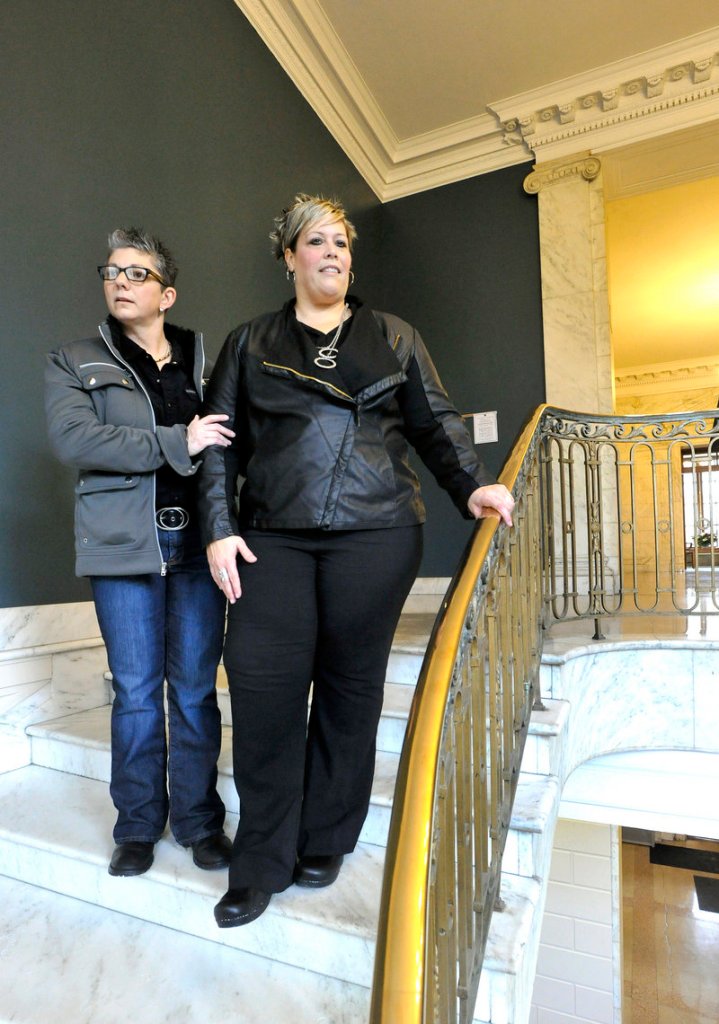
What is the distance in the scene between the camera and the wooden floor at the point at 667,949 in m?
6.20

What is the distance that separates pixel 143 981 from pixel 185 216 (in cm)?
309

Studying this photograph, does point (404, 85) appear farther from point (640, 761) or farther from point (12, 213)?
point (640, 761)

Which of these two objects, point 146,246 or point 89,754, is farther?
point 89,754

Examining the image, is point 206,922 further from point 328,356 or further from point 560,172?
point 560,172

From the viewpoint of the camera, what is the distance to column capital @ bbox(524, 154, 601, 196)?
457cm

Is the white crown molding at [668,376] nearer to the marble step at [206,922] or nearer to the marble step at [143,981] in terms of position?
the marble step at [206,922]

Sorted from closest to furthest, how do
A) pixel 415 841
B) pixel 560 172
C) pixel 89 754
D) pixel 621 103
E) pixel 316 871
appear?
1. pixel 415 841
2. pixel 316 871
3. pixel 89 754
4. pixel 621 103
5. pixel 560 172

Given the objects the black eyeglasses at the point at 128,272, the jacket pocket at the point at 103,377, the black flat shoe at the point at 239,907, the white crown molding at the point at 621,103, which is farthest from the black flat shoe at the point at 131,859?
the white crown molding at the point at 621,103

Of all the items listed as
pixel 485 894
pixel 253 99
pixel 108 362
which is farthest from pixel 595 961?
pixel 253 99

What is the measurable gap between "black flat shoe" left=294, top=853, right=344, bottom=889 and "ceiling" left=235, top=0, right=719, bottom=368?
14.1ft

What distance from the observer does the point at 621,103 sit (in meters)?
4.51

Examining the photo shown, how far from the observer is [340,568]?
1.38m

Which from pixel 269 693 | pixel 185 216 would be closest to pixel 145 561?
pixel 269 693

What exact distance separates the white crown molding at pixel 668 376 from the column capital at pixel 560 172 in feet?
25.2
